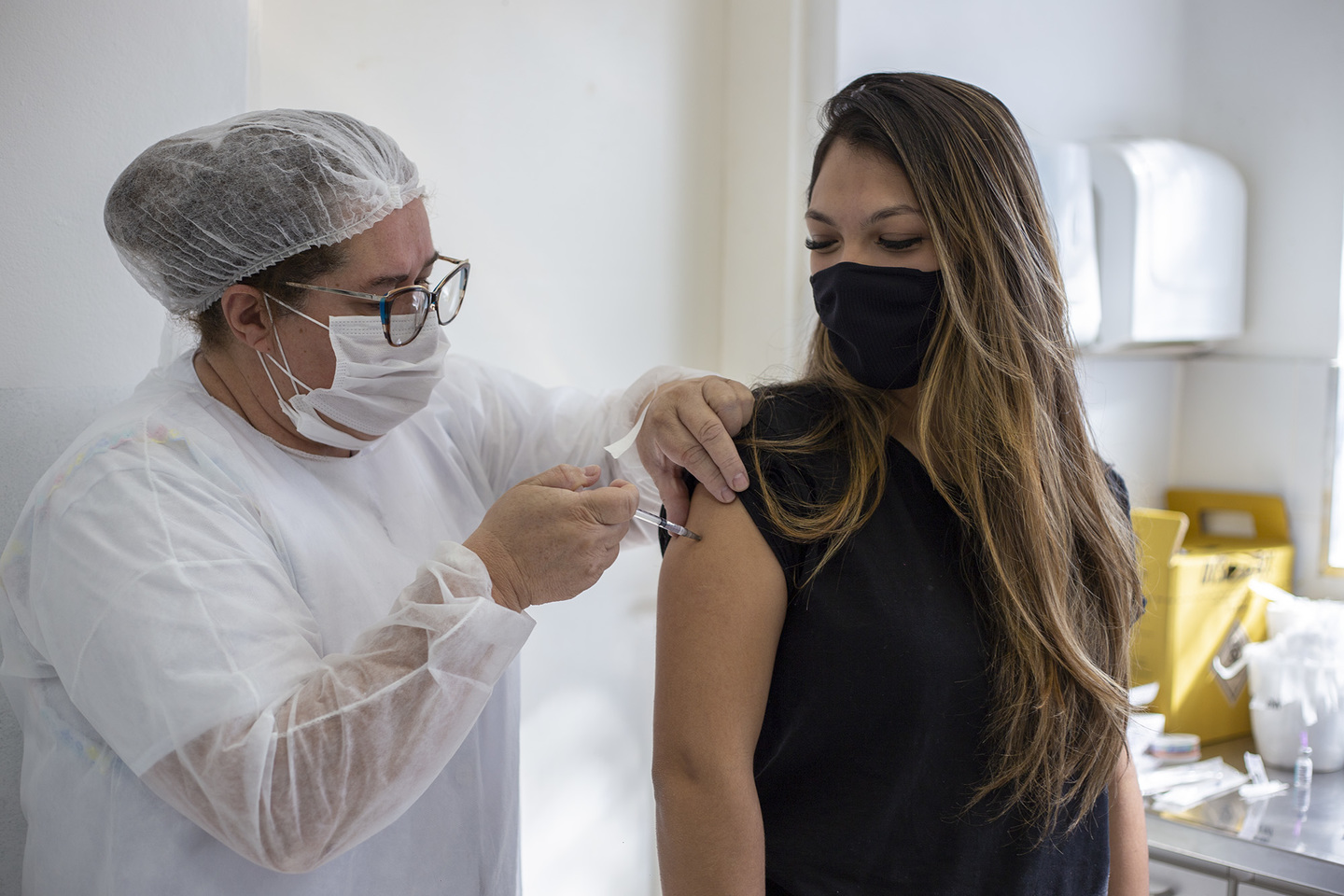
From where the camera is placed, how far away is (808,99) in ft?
7.04

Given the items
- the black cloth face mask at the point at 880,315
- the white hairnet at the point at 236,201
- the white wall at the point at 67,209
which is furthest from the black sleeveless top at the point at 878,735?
the white wall at the point at 67,209

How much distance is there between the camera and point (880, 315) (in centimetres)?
113

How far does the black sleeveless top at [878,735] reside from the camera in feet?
3.45

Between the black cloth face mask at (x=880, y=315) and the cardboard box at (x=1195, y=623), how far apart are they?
4.90ft

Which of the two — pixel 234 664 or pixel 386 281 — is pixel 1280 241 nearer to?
pixel 386 281

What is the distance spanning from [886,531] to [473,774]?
0.61 m

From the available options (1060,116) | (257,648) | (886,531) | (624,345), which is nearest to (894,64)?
(1060,116)

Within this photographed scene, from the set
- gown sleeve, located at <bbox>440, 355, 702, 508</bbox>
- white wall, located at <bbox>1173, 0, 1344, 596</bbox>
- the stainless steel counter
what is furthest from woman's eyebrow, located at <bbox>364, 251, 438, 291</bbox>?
white wall, located at <bbox>1173, 0, 1344, 596</bbox>

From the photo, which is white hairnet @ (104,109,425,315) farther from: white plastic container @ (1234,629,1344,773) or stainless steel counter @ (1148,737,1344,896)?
white plastic container @ (1234,629,1344,773)

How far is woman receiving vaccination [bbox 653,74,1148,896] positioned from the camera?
1052 mm

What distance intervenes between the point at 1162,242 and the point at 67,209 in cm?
231

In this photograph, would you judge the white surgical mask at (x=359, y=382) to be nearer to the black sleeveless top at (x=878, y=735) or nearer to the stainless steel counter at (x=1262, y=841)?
the black sleeveless top at (x=878, y=735)

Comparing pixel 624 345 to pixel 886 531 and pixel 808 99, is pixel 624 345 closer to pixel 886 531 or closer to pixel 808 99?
pixel 808 99

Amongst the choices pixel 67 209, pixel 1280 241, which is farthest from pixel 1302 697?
pixel 67 209
